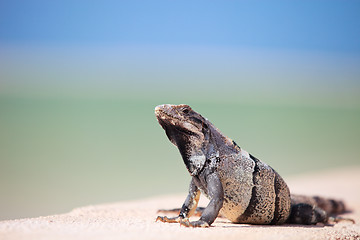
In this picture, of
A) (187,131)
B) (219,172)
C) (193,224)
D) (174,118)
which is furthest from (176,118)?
(193,224)

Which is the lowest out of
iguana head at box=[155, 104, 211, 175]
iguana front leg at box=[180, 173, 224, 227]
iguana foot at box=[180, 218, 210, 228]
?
iguana foot at box=[180, 218, 210, 228]

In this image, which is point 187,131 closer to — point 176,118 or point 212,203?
point 176,118

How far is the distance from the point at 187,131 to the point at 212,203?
128 centimetres

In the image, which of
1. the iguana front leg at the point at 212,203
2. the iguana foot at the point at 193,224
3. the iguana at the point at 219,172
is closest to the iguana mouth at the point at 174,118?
the iguana at the point at 219,172

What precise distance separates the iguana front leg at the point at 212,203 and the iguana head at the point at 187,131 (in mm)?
318

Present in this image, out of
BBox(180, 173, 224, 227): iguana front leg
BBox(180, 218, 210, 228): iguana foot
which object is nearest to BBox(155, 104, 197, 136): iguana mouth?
BBox(180, 173, 224, 227): iguana front leg

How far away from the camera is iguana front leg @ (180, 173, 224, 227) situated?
6867 mm

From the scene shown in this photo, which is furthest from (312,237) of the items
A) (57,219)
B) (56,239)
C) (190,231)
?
(57,219)

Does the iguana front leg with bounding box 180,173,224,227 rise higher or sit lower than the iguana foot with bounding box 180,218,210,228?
higher

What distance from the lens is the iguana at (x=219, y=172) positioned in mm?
7457

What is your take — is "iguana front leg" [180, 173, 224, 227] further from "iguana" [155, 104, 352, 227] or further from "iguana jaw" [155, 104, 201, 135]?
"iguana jaw" [155, 104, 201, 135]

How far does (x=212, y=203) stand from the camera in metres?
7.14

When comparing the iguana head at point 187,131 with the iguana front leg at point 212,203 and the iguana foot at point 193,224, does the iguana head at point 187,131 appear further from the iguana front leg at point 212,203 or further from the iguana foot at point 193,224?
the iguana foot at point 193,224

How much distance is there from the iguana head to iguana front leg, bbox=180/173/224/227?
1.04 feet
